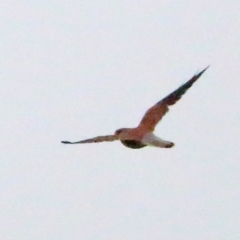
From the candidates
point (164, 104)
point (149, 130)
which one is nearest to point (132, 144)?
point (149, 130)

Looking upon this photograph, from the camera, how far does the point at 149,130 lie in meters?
4.70

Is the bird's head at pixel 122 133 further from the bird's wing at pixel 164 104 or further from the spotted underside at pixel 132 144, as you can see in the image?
the bird's wing at pixel 164 104

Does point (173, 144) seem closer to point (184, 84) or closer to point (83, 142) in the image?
point (83, 142)

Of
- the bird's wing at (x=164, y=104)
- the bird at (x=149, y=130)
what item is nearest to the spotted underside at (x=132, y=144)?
the bird at (x=149, y=130)

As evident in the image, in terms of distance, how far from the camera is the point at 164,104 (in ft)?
16.7

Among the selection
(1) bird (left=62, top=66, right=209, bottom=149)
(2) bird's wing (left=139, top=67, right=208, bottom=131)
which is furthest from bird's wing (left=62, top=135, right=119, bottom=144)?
(2) bird's wing (left=139, top=67, right=208, bottom=131)

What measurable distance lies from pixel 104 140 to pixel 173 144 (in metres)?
0.52

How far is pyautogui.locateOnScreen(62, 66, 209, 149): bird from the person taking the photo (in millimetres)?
4453

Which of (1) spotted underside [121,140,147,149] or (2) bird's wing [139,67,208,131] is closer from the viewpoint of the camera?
(1) spotted underside [121,140,147,149]

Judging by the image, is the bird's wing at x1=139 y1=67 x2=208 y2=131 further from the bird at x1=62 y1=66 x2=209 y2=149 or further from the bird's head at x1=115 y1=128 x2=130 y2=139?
the bird's head at x1=115 y1=128 x2=130 y2=139

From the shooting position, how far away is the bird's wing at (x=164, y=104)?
4961mm

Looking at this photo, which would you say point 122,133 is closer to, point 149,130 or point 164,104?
point 149,130

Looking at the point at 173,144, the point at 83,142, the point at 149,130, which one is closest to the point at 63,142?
the point at 83,142

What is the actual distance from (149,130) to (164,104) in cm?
45
